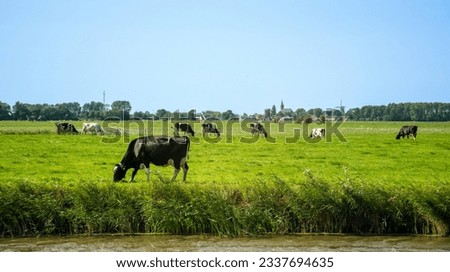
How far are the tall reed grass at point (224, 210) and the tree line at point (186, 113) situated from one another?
18.1 meters

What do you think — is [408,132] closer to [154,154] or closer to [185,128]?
[185,128]

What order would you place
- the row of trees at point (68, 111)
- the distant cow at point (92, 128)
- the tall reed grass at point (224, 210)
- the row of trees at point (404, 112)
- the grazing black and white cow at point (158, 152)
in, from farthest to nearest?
the row of trees at point (404, 112)
the distant cow at point (92, 128)
the row of trees at point (68, 111)
the grazing black and white cow at point (158, 152)
the tall reed grass at point (224, 210)

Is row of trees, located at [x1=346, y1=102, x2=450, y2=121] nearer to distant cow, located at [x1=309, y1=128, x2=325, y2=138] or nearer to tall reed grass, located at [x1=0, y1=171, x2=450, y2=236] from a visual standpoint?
distant cow, located at [x1=309, y1=128, x2=325, y2=138]

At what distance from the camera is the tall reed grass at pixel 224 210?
1148cm

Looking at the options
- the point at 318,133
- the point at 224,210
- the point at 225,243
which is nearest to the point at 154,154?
the point at 224,210

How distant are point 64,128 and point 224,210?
21.5 meters

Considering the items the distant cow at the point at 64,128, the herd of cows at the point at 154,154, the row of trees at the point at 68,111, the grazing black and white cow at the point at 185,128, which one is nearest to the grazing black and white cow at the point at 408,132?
the grazing black and white cow at the point at 185,128

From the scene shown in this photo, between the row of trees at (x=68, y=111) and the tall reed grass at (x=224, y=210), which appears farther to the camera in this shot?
the row of trees at (x=68, y=111)

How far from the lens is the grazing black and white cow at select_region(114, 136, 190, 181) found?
15.2 meters

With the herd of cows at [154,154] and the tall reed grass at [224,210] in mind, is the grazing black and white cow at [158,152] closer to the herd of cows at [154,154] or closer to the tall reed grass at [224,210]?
the herd of cows at [154,154]

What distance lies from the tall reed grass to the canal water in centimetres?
25

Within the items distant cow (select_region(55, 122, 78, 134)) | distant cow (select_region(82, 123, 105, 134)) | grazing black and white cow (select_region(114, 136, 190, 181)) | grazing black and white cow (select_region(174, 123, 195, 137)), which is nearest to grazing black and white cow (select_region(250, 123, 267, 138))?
grazing black and white cow (select_region(174, 123, 195, 137))
